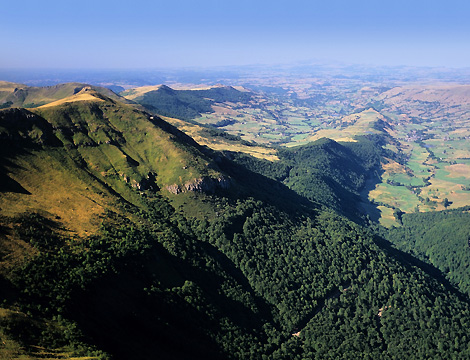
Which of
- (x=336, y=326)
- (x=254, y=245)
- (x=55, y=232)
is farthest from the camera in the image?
(x=254, y=245)

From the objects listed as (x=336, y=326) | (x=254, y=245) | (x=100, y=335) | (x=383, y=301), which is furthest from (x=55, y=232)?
(x=383, y=301)

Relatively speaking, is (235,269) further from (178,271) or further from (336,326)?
(336,326)

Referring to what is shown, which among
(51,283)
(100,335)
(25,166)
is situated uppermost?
(25,166)

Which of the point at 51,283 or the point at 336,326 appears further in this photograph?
the point at 336,326

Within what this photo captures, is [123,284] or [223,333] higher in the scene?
[123,284]

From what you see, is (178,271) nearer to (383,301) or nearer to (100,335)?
(100,335)

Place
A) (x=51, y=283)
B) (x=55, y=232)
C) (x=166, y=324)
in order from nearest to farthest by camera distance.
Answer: (x=51, y=283), (x=166, y=324), (x=55, y=232)
